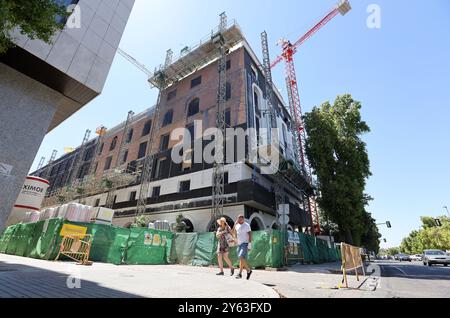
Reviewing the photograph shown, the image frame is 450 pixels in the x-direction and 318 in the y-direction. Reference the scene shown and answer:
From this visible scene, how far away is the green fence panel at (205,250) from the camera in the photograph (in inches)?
486

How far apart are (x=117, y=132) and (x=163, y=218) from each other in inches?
779

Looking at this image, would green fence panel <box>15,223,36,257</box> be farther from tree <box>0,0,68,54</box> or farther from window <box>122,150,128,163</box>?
window <box>122,150,128,163</box>

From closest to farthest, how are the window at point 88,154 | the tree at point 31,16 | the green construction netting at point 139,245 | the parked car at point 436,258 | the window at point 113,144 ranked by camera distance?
the tree at point 31,16
the green construction netting at point 139,245
the parked car at point 436,258
the window at point 113,144
the window at point 88,154

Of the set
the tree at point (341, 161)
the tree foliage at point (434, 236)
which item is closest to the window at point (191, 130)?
the tree at point (341, 161)

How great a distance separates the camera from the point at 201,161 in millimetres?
21969

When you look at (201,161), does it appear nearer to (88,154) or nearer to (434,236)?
(88,154)

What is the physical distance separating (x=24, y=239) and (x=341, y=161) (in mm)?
24896

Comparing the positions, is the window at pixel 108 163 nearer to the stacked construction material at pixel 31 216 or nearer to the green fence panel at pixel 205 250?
the stacked construction material at pixel 31 216

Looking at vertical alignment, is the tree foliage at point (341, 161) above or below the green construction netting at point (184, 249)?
above

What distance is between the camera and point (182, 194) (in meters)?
21.5

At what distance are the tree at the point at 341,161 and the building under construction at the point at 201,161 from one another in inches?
121

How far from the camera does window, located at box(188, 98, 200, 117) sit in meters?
26.1
